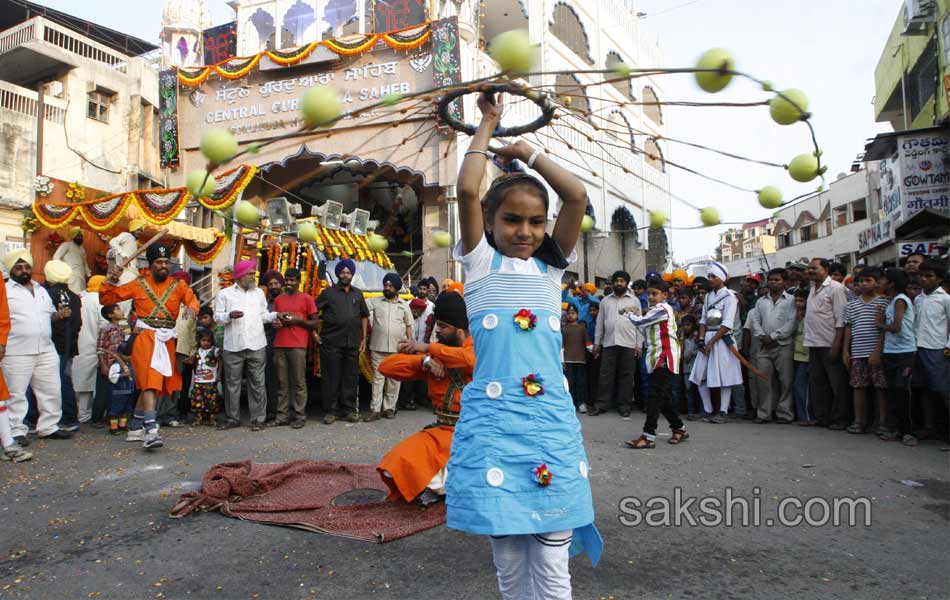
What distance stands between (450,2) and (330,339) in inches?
458

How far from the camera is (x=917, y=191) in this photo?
1094 centimetres

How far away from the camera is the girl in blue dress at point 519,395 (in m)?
1.94

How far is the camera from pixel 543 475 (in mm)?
1951


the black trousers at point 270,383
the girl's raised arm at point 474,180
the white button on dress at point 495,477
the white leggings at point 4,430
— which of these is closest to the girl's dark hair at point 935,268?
the girl's raised arm at point 474,180

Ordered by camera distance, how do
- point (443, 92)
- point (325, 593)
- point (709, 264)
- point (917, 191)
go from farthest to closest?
point (917, 191)
point (709, 264)
point (325, 593)
point (443, 92)

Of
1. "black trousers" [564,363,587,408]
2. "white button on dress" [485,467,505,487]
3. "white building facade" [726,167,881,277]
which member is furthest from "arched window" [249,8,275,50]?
"white building facade" [726,167,881,277]

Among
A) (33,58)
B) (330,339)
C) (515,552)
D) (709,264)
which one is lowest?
(515,552)

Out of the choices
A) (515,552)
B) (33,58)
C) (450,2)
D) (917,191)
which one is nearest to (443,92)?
(515,552)

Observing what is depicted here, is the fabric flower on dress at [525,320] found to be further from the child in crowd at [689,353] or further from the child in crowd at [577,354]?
the child in crowd at [577,354]

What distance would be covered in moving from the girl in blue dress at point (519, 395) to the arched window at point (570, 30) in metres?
17.1

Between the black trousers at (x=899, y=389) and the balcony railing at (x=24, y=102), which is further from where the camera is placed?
the balcony railing at (x=24, y=102)

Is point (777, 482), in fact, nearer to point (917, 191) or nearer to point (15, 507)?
point (15, 507)

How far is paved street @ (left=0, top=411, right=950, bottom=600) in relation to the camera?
2.95 metres

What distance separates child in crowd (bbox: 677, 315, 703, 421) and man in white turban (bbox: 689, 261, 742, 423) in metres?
0.20
